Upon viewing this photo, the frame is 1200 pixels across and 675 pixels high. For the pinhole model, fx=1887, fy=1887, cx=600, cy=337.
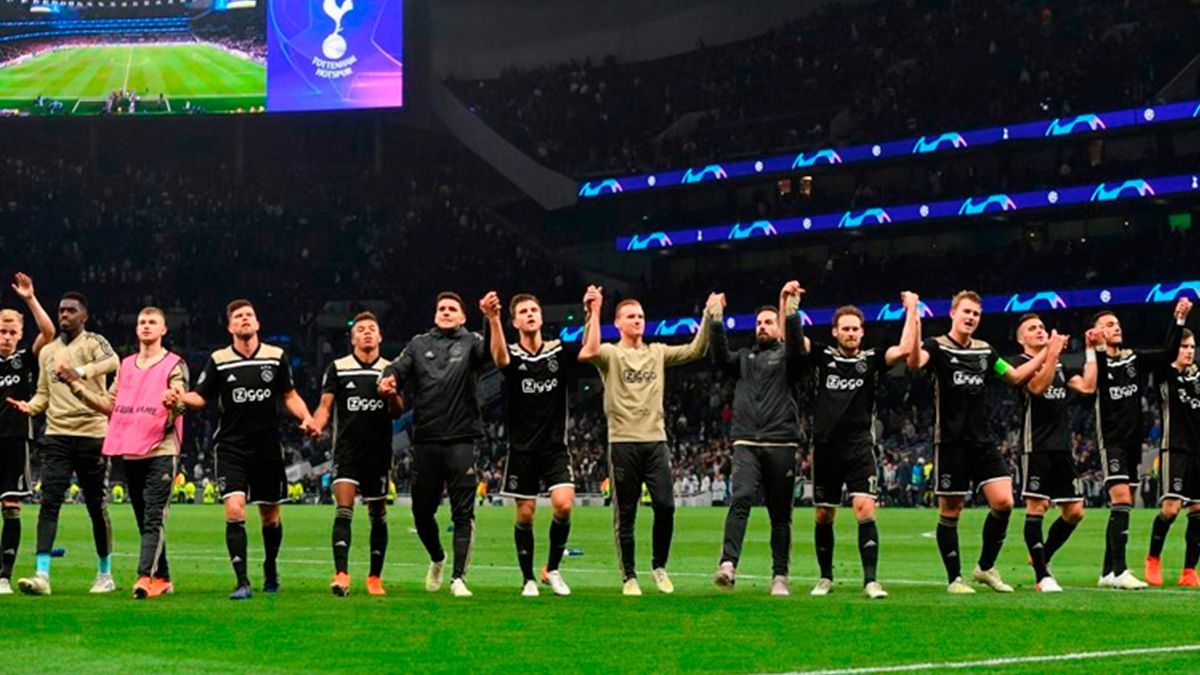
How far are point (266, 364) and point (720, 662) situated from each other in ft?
22.9

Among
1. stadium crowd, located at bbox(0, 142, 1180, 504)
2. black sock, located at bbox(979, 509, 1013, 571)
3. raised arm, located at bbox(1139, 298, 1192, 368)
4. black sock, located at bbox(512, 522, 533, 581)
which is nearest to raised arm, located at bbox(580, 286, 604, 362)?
black sock, located at bbox(512, 522, 533, 581)

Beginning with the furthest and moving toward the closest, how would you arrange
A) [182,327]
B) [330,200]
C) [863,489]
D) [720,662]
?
[330,200] < [182,327] < [863,489] < [720,662]

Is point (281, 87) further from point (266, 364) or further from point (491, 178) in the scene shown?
point (266, 364)

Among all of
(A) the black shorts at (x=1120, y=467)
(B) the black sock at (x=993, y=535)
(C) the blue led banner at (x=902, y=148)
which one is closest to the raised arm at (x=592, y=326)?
(B) the black sock at (x=993, y=535)

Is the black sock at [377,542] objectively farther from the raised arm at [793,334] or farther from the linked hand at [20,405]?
the raised arm at [793,334]

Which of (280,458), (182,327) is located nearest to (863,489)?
(280,458)

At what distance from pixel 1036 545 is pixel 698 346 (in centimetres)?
353

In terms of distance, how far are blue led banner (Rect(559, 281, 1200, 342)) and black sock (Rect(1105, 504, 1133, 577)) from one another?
40228mm

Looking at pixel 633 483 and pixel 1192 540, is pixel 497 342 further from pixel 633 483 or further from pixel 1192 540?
pixel 1192 540

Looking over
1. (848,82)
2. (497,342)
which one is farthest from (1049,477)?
(848,82)

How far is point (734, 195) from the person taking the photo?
248ft

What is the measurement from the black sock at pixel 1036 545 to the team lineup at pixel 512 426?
0.07ft

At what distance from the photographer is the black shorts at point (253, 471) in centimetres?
1609

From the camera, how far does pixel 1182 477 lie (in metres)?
17.6
